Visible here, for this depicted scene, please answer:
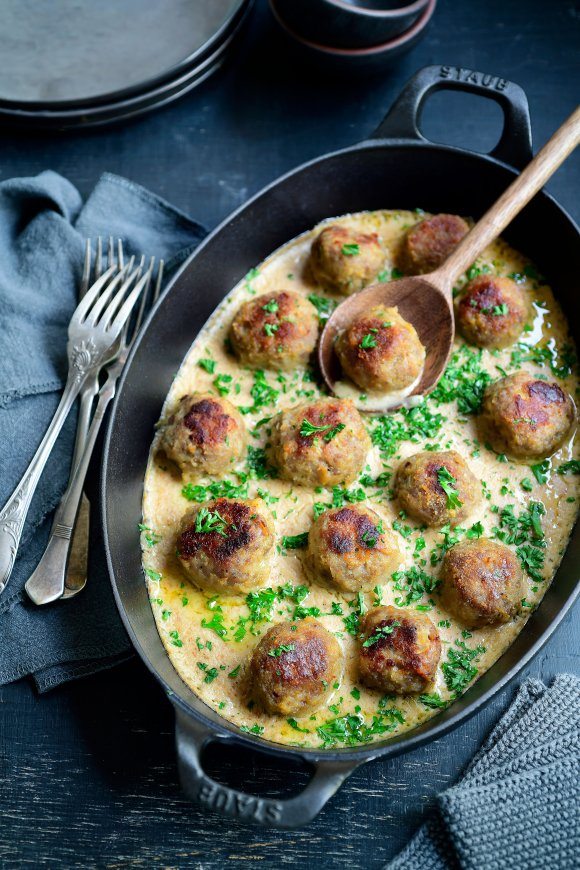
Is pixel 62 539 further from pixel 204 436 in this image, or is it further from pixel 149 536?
pixel 204 436

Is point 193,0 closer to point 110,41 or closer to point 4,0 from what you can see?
point 110,41

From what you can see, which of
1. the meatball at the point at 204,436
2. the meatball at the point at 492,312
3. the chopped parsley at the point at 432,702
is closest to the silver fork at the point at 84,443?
the meatball at the point at 204,436

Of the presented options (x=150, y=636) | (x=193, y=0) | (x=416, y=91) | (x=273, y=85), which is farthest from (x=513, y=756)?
(x=193, y=0)

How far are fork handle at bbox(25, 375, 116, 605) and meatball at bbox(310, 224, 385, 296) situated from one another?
1.25m

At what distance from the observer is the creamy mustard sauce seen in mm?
3227

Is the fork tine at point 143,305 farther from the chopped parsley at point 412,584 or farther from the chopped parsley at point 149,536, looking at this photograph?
the chopped parsley at point 412,584

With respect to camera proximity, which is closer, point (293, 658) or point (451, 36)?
point (293, 658)

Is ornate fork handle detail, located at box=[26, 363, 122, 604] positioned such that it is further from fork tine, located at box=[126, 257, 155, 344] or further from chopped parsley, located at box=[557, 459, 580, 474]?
chopped parsley, located at box=[557, 459, 580, 474]

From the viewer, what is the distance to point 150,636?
3.30 metres

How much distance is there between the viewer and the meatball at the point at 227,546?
10.7 feet

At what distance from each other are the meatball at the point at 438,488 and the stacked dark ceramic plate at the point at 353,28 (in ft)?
6.45

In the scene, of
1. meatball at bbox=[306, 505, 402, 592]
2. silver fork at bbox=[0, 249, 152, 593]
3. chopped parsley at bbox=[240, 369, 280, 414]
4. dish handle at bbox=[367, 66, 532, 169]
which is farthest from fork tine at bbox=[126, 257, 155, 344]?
meatball at bbox=[306, 505, 402, 592]

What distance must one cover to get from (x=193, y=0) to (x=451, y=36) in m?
1.36

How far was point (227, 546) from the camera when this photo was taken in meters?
3.26
